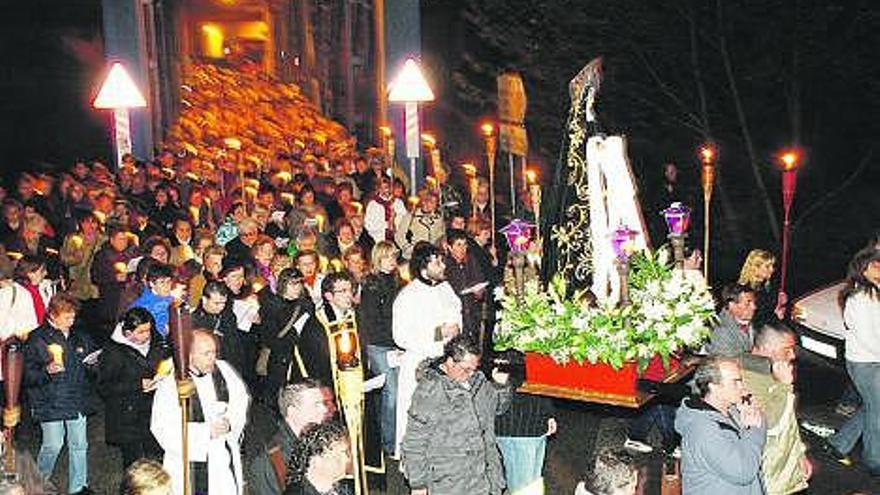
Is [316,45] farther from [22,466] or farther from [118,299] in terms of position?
[22,466]

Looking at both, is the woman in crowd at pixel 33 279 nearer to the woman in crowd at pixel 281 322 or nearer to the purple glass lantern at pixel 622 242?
the woman in crowd at pixel 281 322

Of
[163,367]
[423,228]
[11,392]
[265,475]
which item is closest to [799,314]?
[423,228]

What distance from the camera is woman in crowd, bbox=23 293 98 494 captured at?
29.7 ft

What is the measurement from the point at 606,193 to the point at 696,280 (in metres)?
0.92

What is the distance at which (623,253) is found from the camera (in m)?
7.76

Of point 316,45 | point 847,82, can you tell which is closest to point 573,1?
point 847,82

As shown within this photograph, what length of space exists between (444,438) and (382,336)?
3.01 metres

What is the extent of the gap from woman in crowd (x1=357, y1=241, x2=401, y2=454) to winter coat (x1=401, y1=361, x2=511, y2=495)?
2.40 m

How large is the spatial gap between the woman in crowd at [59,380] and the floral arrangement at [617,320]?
3.35 metres

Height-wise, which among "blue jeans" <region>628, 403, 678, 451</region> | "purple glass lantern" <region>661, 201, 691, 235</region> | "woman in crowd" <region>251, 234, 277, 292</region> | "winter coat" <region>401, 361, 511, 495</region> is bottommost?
"blue jeans" <region>628, 403, 678, 451</region>

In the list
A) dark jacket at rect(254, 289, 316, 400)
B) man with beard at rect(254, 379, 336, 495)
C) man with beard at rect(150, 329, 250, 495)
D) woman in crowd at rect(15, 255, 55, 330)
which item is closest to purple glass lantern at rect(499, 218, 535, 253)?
man with beard at rect(150, 329, 250, 495)

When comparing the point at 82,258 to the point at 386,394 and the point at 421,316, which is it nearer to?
the point at 386,394

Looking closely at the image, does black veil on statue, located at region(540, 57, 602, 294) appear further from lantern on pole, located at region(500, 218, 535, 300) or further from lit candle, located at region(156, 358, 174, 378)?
lit candle, located at region(156, 358, 174, 378)

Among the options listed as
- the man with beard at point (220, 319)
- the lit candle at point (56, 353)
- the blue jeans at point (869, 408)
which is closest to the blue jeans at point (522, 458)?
the man with beard at point (220, 319)
